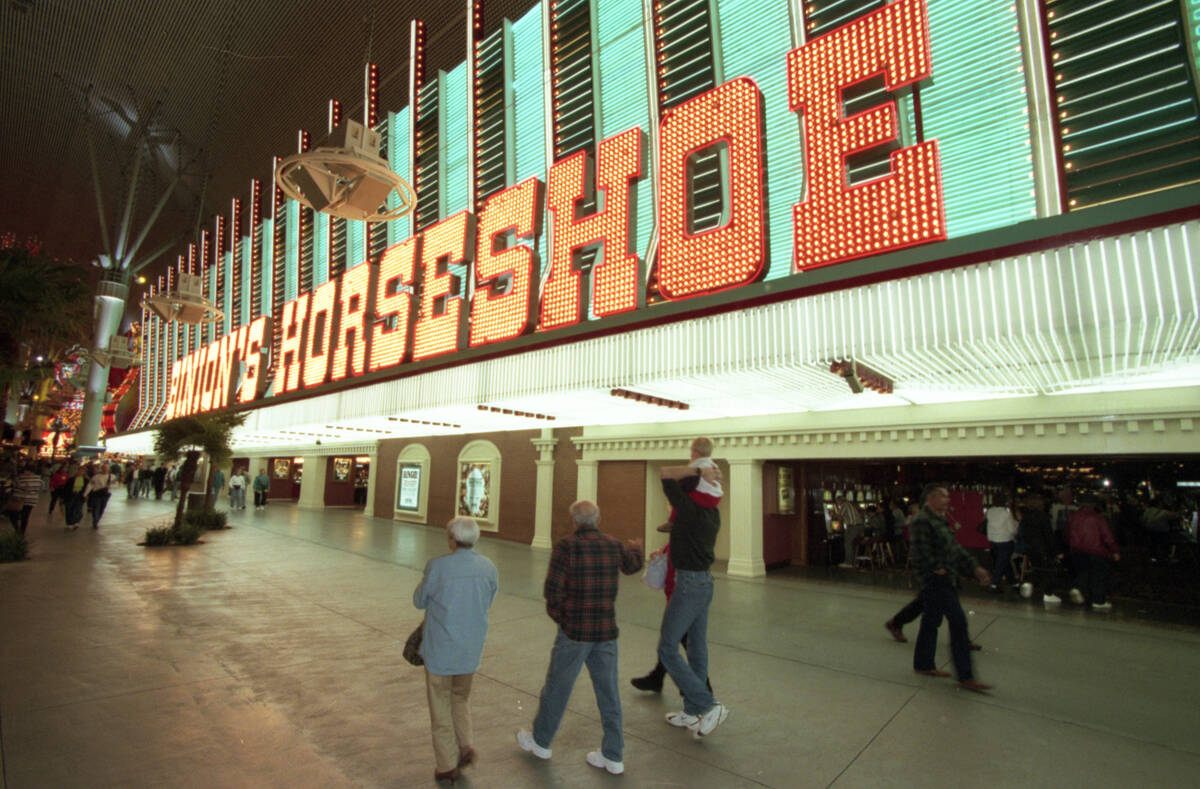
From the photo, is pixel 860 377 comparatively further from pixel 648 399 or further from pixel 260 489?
pixel 260 489

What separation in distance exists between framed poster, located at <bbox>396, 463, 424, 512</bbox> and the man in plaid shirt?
57.8 ft

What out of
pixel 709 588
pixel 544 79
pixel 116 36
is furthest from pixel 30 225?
pixel 709 588

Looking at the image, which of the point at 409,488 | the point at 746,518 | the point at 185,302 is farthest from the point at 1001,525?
the point at 409,488

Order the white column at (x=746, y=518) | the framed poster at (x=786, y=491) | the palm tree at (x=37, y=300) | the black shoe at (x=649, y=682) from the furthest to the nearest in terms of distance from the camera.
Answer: the framed poster at (x=786, y=491)
the white column at (x=746, y=518)
the palm tree at (x=37, y=300)
the black shoe at (x=649, y=682)

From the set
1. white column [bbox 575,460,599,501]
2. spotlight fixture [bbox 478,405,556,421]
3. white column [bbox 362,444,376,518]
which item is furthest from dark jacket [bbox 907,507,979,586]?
white column [bbox 362,444,376,518]

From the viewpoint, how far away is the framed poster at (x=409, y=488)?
2003 centimetres

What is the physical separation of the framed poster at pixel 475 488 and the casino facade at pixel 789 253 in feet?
10.4

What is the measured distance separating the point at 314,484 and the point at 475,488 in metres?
11.5

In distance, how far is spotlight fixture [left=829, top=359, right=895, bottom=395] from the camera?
20.9 ft

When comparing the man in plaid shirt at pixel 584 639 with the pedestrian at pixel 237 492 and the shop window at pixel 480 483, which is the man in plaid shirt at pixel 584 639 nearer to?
the shop window at pixel 480 483

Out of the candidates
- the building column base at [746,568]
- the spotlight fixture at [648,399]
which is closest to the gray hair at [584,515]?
the spotlight fixture at [648,399]

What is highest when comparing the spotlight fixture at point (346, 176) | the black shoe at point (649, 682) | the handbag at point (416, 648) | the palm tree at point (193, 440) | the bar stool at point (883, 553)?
the spotlight fixture at point (346, 176)

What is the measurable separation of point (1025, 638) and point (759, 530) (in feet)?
16.5

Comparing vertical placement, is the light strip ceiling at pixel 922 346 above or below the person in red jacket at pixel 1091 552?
above
